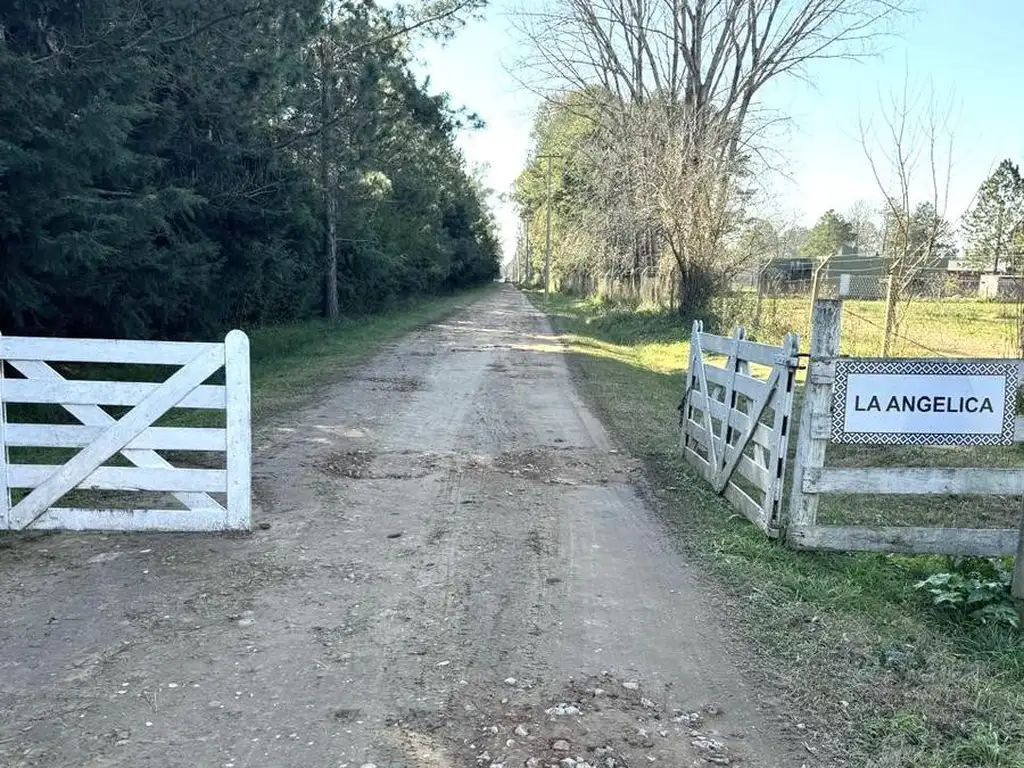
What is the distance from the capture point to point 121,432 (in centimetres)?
507

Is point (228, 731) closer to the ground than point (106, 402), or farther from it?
closer to the ground

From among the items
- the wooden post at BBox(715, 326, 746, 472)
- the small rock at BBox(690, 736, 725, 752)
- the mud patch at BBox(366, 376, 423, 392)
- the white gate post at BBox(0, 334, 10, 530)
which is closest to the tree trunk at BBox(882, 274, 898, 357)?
the wooden post at BBox(715, 326, 746, 472)

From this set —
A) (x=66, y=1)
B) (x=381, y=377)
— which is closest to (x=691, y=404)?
(x=381, y=377)

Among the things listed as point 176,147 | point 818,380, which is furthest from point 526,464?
point 176,147

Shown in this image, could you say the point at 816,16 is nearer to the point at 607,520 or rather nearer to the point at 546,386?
the point at 546,386

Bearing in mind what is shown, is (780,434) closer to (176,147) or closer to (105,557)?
(105,557)

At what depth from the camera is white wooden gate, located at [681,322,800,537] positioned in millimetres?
5379

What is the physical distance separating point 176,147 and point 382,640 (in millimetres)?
12070

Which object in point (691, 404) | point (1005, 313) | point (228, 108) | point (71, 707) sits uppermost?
point (228, 108)

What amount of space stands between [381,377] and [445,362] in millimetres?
2785

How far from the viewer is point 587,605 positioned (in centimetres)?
438

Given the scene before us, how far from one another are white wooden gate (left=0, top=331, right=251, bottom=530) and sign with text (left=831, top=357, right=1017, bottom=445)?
3.97 metres

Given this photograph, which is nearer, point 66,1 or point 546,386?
point 66,1

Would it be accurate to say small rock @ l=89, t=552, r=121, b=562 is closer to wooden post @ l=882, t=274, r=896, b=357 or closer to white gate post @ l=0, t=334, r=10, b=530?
white gate post @ l=0, t=334, r=10, b=530
